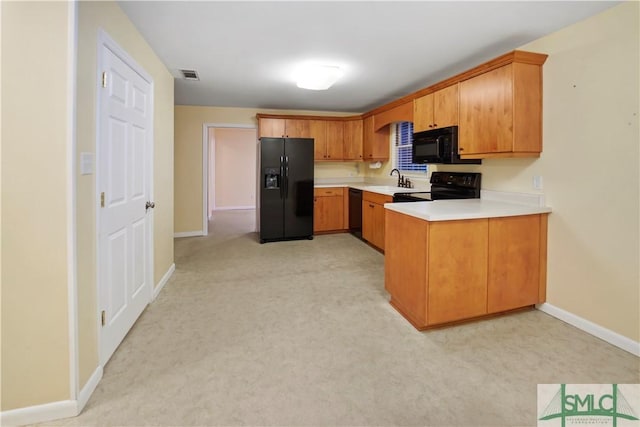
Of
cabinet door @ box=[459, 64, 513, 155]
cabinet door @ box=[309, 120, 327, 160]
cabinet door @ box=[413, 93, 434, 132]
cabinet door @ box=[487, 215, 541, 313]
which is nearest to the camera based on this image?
cabinet door @ box=[487, 215, 541, 313]

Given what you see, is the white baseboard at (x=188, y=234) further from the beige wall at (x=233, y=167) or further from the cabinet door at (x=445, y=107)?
the cabinet door at (x=445, y=107)

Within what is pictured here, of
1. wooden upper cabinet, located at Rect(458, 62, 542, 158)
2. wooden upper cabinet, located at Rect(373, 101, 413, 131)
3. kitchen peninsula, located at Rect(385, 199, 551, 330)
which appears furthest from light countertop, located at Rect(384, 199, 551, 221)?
wooden upper cabinet, located at Rect(373, 101, 413, 131)

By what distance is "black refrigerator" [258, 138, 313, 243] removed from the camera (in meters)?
5.25

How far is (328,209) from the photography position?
5.84 metres

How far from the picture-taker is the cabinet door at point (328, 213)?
19.0ft

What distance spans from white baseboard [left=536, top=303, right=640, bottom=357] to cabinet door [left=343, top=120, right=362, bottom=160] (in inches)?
155

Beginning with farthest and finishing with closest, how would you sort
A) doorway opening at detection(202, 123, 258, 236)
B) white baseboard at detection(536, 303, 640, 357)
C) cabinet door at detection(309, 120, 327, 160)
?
doorway opening at detection(202, 123, 258, 236)
cabinet door at detection(309, 120, 327, 160)
white baseboard at detection(536, 303, 640, 357)

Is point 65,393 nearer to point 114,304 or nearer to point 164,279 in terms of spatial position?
point 114,304

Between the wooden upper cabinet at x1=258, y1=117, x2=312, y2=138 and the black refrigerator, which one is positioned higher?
the wooden upper cabinet at x1=258, y1=117, x2=312, y2=138

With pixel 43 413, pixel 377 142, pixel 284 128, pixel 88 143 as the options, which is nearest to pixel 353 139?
pixel 377 142

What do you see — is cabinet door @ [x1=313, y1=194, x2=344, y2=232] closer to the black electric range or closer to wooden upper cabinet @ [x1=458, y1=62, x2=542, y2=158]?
the black electric range

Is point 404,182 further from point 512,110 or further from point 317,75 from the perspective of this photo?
point 512,110

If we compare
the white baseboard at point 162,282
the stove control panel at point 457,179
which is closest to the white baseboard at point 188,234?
the white baseboard at point 162,282

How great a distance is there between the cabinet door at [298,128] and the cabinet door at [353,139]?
0.71 metres
